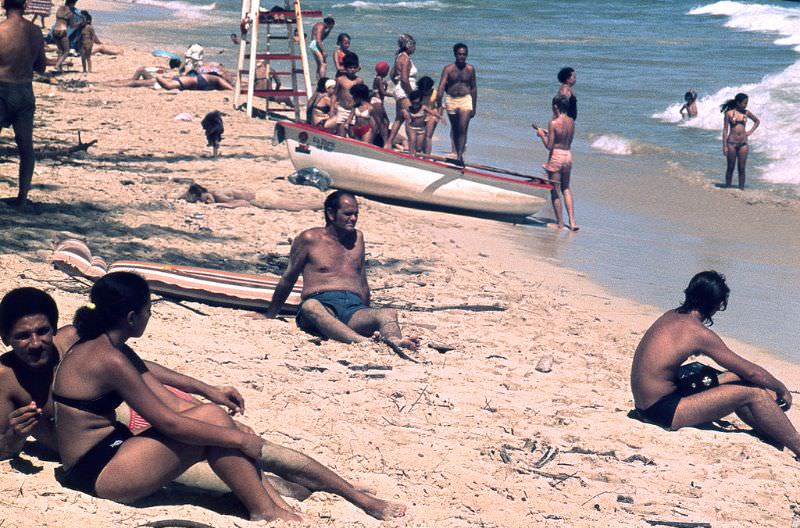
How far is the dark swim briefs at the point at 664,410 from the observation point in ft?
20.2

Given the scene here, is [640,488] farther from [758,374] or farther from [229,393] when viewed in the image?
[229,393]

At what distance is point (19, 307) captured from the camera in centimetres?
413

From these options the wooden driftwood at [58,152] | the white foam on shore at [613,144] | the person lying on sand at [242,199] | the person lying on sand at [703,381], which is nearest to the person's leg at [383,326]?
the person lying on sand at [703,381]

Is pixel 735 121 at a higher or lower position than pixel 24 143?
higher

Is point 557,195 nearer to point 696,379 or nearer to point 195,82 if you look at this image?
point 696,379

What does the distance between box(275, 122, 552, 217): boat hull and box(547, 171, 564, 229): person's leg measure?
0.42 feet

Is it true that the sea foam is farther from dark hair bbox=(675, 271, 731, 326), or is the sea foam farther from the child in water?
dark hair bbox=(675, 271, 731, 326)

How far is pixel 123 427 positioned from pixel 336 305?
3.12 m

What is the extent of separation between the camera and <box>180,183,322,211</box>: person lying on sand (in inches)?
408

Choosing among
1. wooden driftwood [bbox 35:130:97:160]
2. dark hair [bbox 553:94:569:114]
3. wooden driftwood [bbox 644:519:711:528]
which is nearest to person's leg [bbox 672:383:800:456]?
wooden driftwood [bbox 644:519:711:528]

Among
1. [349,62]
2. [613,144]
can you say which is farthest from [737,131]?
[349,62]

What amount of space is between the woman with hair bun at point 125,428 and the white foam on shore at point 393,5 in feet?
151

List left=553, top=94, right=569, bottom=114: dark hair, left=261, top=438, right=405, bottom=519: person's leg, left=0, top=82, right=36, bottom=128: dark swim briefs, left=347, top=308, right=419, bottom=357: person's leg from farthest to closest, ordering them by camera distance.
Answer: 1. left=553, top=94, right=569, bottom=114: dark hair
2. left=0, top=82, right=36, bottom=128: dark swim briefs
3. left=347, top=308, right=419, bottom=357: person's leg
4. left=261, top=438, right=405, bottom=519: person's leg

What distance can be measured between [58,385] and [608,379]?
157 inches
